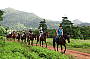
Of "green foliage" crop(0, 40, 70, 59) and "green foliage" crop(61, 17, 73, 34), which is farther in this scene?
"green foliage" crop(61, 17, 73, 34)

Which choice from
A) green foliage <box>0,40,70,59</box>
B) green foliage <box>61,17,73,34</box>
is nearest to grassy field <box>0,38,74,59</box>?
green foliage <box>0,40,70,59</box>

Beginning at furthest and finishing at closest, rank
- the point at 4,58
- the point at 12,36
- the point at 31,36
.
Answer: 1. the point at 12,36
2. the point at 31,36
3. the point at 4,58

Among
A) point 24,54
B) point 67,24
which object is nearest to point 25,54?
point 24,54

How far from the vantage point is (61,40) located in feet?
66.6

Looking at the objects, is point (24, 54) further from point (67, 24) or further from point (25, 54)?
point (67, 24)

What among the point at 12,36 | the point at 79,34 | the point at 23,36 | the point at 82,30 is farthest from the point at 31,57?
the point at 82,30

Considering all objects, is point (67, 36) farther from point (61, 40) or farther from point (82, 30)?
point (82, 30)

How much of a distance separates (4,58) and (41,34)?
48.9 ft

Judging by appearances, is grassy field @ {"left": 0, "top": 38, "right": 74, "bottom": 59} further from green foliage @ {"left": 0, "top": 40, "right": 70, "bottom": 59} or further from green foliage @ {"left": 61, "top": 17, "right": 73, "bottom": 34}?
green foliage @ {"left": 61, "top": 17, "right": 73, "bottom": 34}

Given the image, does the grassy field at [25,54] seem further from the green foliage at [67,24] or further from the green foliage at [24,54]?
the green foliage at [67,24]

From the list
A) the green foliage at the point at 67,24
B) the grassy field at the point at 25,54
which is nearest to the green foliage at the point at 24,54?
the grassy field at the point at 25,54

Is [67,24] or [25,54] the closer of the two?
[25,54]

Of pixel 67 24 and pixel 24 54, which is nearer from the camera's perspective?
pixel 24 54

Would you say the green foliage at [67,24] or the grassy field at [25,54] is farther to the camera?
the green foliage at [67,24]
